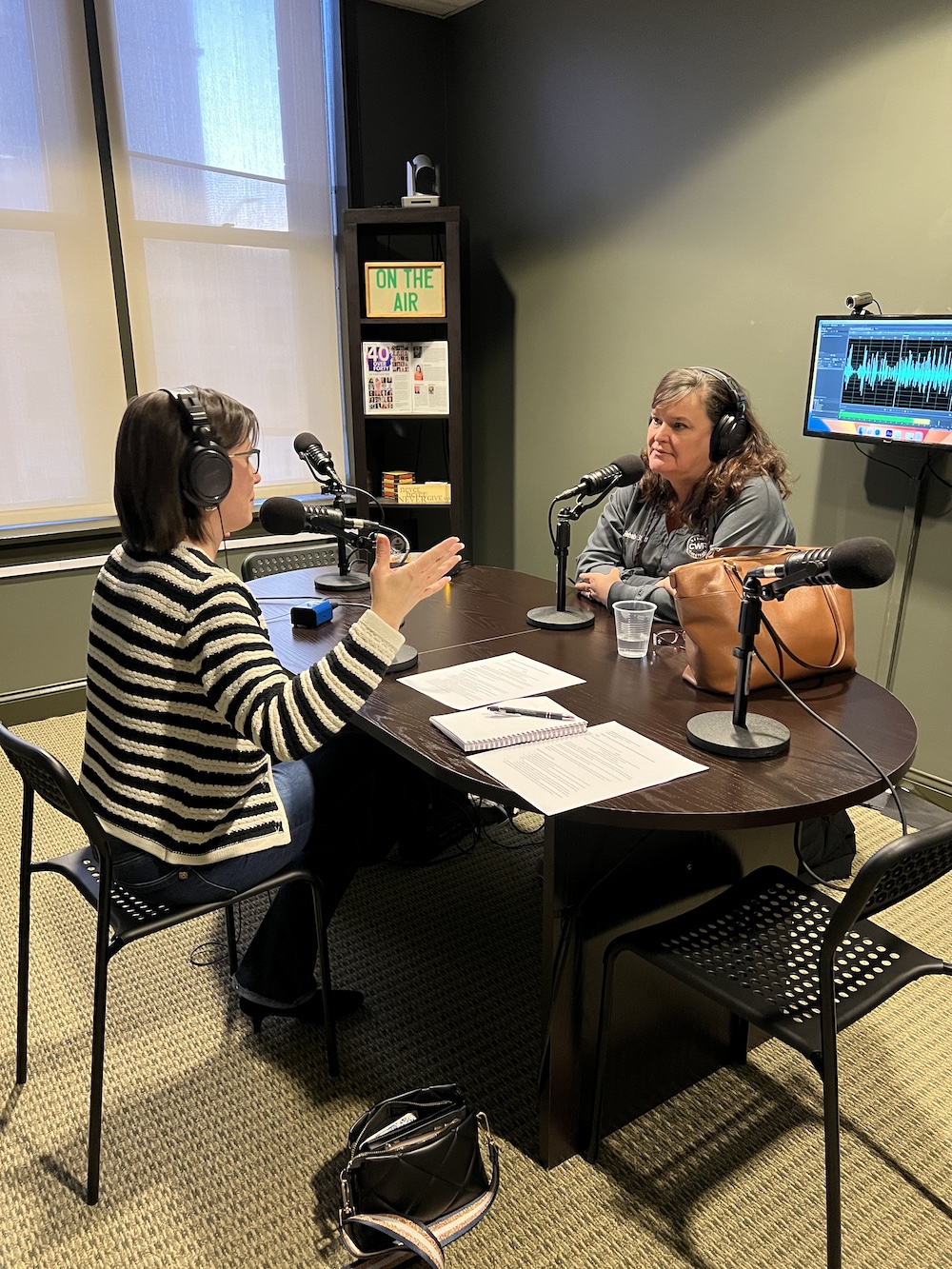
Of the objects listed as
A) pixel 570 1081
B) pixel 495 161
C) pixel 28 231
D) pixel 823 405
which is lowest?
pixel 570 1081

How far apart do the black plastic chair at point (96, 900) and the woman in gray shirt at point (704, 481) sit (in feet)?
3.50

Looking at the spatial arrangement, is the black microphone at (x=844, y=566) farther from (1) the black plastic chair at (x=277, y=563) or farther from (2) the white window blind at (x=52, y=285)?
(2) the white window blind at (x=52, y=285)

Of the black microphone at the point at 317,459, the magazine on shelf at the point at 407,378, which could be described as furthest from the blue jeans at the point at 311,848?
the magazine on shelf at the point at 407,378

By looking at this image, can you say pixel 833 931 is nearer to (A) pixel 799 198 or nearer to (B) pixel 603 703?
(B) pixel 603 703

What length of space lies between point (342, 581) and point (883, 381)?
62.4 inches

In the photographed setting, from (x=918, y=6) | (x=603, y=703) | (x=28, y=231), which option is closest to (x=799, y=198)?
(x=918, y=6)

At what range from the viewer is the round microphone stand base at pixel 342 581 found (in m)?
2.34

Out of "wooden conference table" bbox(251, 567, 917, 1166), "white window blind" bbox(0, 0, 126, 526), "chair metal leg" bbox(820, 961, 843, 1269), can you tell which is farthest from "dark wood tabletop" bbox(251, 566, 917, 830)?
"white window blind" bbox(0, 0, 126, 526)

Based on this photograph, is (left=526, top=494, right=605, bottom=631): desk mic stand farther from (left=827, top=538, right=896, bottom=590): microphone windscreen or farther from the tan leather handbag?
(left=827, top=538, right=896, bottom=590): microphone windscreen

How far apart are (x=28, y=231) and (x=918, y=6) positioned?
114 inches

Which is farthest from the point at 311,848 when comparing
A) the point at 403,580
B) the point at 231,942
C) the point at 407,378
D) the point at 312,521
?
the point at 407,378

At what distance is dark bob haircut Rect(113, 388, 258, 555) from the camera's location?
4.39 ft

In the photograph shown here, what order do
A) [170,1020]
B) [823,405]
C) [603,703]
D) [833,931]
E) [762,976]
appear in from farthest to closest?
1. [823,405]
2. [170,1020]
3. [603,703]
4. [762,976]
5. [833,931]

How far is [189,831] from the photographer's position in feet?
4.61
